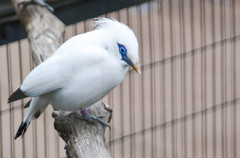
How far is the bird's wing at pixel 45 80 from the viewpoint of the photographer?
1744mm

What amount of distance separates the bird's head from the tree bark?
245 mm

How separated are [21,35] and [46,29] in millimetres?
233

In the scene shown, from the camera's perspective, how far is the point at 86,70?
5.76ft

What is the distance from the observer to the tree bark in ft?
5.74

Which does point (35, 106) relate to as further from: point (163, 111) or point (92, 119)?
point (163, 111)

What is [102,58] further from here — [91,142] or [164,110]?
[164,110]

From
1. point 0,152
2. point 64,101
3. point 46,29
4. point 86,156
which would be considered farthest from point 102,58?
point 0,152

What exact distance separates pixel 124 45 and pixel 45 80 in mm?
253

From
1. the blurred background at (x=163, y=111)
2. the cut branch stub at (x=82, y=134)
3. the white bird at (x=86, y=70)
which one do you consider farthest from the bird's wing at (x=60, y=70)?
the blurred background at (x=163, y=111)

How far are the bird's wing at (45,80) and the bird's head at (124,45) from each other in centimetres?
17

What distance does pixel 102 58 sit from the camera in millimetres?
1742

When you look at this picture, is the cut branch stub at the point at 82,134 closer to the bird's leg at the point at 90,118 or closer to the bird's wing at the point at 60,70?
the bird's leg at the point at 90,118

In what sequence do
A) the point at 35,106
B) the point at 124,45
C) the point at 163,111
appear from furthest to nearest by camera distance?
the point at 163,111
the point at 35,106
the point at 124,45

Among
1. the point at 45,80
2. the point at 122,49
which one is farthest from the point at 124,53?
the point at 45,80
